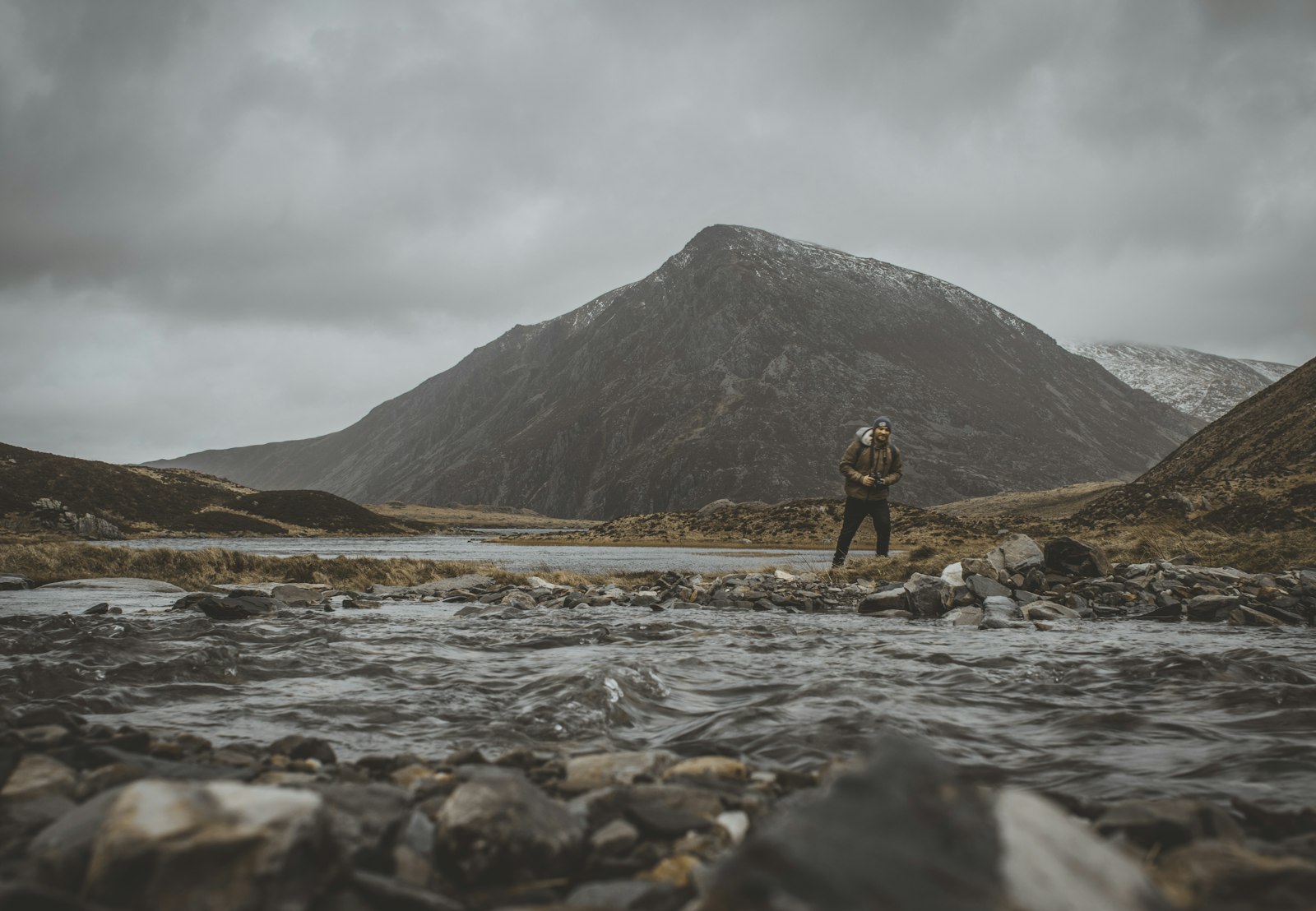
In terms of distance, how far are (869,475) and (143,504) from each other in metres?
100

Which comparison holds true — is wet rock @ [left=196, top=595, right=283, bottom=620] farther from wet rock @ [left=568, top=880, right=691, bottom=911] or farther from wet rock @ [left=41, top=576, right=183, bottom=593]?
wet rock @ [left=568, top=880, right=691, bottom=911]

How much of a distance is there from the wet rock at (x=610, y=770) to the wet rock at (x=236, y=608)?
12.3 m

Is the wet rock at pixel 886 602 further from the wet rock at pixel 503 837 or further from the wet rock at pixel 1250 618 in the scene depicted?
the wet rock at pixel 503 837

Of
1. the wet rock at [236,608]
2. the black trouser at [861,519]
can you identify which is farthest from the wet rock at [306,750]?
the black trouser at [861,519]

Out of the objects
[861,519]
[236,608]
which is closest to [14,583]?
[236,608]

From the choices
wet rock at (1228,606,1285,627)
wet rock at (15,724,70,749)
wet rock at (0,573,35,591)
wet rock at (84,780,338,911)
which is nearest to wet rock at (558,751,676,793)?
wet rock at (84,780,338,911)

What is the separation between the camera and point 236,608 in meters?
14.5

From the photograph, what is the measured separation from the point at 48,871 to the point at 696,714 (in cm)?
523

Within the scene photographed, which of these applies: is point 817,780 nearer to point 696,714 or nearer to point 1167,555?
point 696,714

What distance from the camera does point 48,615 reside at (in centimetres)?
1302

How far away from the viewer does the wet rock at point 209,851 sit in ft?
7.81

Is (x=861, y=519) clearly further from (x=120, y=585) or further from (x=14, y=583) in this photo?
(x=14, y=583)

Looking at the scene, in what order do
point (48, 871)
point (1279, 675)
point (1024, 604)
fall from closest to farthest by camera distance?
point (48, 871) < point (1279, 675) < point (1024, 604)

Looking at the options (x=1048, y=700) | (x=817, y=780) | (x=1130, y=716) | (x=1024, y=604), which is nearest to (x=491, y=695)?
(x=817, y=780)
